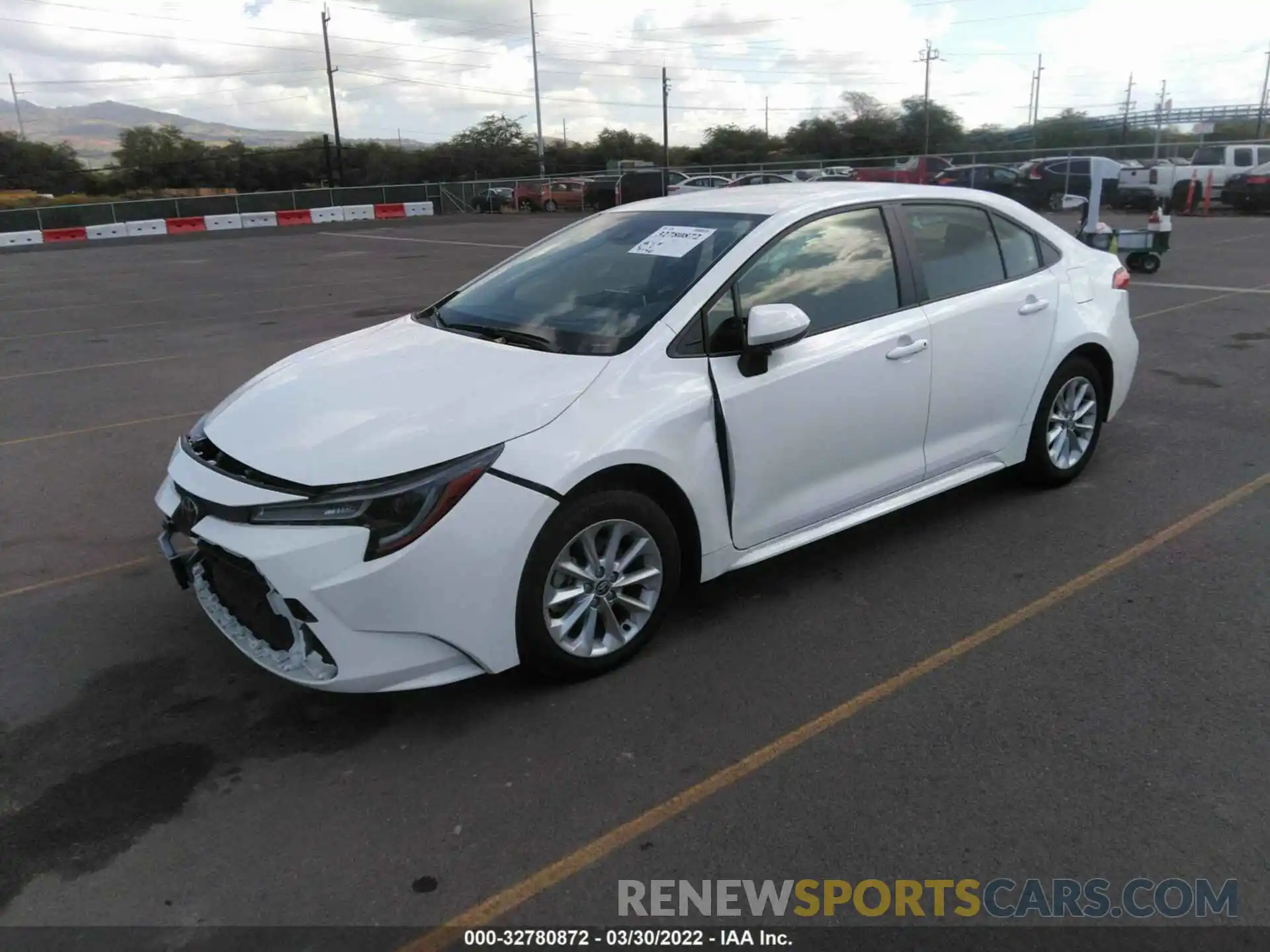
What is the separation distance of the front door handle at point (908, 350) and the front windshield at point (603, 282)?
806 millimetres

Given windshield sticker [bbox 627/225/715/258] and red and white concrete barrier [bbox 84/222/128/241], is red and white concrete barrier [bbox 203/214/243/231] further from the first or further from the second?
windshield sticker [bbox 627/225/715/258]

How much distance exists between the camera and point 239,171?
65.4 meters

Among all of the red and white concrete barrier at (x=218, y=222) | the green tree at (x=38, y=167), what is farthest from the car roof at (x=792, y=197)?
the green tree at (x=38, y=167)

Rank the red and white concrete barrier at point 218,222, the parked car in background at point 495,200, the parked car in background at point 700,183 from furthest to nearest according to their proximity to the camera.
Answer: the parked car in background at point 495,200
the parked car in background at point 700,183
the red and white concrete barrier at point 218,222

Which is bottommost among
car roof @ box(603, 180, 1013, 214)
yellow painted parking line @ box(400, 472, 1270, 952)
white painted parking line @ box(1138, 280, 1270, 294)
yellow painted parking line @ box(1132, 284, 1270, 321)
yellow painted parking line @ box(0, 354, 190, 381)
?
yellow painted parking line @ box(400, 472, 1270, 952)

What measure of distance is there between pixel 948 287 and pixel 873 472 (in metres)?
1.00

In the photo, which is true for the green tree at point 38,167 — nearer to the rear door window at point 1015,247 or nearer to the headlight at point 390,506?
the rear door window at point 1015,247

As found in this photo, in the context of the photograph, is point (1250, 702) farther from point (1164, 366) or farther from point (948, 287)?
point (1164, 366)

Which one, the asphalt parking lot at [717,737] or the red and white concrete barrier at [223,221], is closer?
the asphalt parking lot at [717,737]

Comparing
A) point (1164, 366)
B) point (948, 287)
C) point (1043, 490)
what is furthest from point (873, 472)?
point (1164, 366)

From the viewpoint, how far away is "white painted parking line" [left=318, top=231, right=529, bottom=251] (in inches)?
919

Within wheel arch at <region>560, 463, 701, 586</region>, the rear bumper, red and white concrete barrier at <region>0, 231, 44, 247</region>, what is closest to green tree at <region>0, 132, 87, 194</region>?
red and white concrete barrier at <region>0, 231, 44, 247</region>

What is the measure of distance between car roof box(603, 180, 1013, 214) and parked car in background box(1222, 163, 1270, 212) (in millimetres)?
25004

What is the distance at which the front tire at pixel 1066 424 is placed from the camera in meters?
5.13
